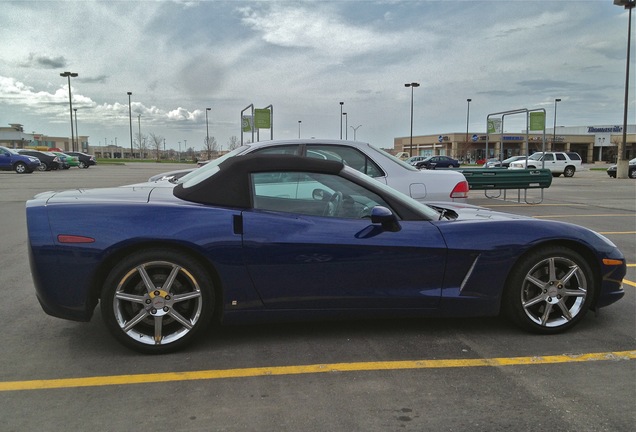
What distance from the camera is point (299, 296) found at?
3275 mm

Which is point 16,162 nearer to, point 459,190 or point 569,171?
point 459,190

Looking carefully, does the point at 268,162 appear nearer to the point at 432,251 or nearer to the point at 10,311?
the point at 432,251

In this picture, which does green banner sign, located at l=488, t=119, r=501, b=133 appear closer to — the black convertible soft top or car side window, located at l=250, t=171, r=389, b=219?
car side window, located at l=250, t=171, r=389, b=219

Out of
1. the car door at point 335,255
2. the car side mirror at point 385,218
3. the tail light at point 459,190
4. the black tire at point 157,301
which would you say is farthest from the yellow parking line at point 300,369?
the tail light at point 459,190

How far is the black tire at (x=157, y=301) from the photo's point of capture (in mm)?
3119

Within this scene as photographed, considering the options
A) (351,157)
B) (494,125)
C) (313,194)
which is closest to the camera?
(313,194)

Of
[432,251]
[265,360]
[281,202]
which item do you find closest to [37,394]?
[265,360]

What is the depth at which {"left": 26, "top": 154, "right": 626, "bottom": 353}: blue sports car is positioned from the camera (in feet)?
10.3

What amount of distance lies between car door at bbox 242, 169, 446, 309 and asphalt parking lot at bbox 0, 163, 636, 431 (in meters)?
0.39

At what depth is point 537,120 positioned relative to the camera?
1927 cm

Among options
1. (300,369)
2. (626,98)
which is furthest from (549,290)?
(626,98)

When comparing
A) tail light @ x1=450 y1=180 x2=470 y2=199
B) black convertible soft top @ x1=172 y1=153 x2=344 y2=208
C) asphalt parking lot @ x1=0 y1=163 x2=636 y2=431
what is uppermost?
black convertible soft top @ x1=172 y1=153 x2=344 y2=208

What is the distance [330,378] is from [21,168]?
32.6 m

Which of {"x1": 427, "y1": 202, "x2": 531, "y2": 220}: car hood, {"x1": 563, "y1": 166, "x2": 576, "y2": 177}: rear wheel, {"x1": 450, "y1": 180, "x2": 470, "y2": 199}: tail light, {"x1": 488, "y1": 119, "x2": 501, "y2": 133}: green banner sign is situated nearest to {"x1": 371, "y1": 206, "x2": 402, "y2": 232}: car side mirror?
{"x1": 427, "y1": 202, "x2": 531, "y2": 220}: car hood
